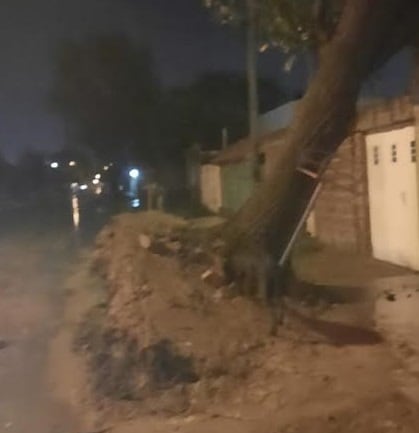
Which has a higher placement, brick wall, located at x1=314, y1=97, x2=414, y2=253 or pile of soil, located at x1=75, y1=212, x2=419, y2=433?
brick wall, located at x1=314, y1=97, x2=414, y2=253

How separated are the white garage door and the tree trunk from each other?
2962mm

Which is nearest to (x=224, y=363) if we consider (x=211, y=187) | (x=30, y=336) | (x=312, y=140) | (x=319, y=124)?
(x=312, y=140)

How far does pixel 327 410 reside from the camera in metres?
8.62

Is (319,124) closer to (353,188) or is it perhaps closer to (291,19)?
(291,19)

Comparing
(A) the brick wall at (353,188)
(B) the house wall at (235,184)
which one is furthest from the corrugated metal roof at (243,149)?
(A) the brick wall at (353,188)

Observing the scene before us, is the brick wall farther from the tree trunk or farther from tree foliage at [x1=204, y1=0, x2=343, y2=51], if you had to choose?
the tree trunk

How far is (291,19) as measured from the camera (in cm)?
1564

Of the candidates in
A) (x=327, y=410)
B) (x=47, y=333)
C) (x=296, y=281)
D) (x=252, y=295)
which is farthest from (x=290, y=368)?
(x=47, y=333)

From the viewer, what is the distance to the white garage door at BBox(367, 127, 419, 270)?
16438 mm

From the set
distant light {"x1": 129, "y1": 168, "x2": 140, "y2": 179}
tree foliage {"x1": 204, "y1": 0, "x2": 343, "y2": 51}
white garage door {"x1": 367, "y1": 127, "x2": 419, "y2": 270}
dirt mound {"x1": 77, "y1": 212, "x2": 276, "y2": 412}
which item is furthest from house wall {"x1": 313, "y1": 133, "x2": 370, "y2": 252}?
distant light {"x1": 129, "y1": 168, "x2": 140, "y2": 179}

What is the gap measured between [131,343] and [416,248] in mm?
6394

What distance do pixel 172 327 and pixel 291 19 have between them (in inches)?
237

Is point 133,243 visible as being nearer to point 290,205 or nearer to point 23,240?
point 290,205

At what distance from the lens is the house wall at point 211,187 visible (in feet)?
136
